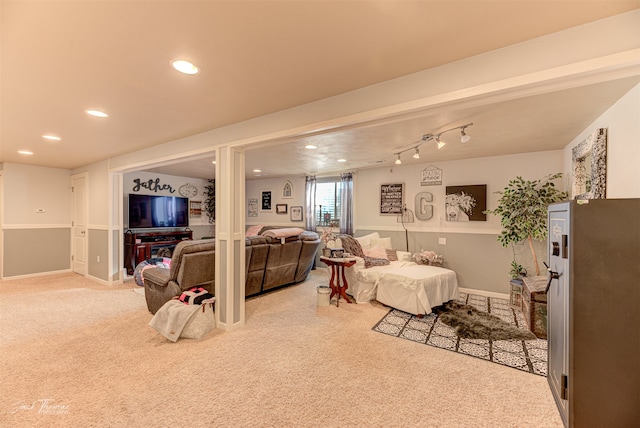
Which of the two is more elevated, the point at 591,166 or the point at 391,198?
the point at 591,166

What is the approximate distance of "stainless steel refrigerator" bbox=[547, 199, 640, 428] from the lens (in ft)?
4.72

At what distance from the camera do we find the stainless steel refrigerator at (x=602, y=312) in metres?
1.44

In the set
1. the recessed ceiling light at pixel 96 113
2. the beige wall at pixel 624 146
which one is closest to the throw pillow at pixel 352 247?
the beige wall at pixel 624 146

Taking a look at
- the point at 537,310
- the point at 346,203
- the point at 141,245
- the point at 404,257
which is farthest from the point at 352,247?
the point at 141,245

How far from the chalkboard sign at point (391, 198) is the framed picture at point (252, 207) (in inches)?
141

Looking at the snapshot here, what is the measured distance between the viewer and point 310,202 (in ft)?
21.2

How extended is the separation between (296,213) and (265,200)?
1.09 m

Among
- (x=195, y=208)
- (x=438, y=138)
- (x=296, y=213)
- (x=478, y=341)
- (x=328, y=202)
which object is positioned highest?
(x=438, y=138)

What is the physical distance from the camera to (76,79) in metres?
2.02

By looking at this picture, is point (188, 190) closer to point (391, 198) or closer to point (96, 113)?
point (96, 113)

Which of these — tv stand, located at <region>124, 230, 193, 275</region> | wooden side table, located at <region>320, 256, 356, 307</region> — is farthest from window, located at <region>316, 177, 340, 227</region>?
tv stand, located at <region>124, 230, 193, 275</region>

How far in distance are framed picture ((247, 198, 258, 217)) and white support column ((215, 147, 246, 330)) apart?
174 inches

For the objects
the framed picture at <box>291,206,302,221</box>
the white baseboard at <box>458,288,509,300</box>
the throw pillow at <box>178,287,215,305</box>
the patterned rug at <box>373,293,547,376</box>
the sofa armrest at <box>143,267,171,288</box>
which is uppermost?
the framed picture at <box>291,206,302,221</box>

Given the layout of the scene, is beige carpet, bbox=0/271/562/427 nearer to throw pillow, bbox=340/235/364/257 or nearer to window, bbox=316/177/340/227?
throw pillow, bbox=340/235/364/257
